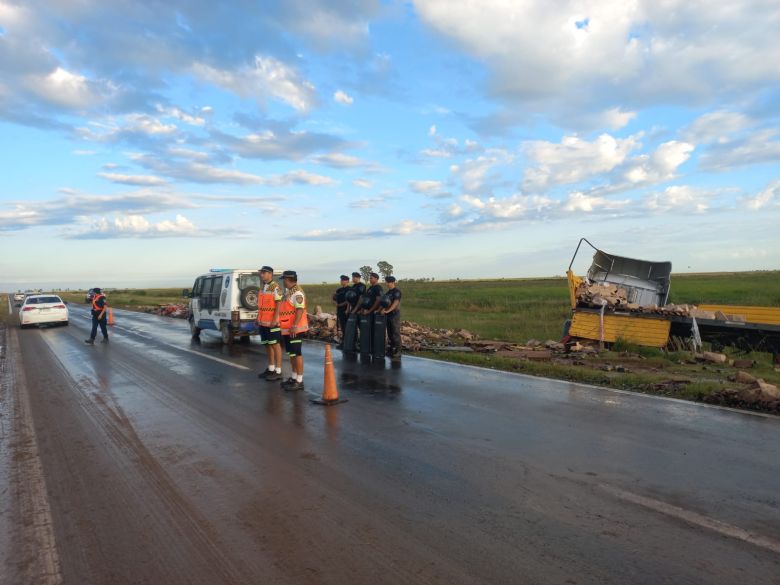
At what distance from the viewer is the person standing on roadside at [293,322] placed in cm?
950

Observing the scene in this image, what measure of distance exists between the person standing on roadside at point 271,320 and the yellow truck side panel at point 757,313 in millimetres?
10540

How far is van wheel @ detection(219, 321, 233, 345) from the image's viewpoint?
15.8 m

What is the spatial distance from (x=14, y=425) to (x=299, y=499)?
4.97 meters

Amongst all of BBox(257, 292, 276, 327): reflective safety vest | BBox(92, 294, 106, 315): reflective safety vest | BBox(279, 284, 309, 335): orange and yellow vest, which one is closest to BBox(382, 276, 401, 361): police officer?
BBox(257, 292, 276, 327): reflective safety vest

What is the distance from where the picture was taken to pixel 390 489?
16.1ft

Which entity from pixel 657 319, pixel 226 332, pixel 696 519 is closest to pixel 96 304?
pixel 226 332

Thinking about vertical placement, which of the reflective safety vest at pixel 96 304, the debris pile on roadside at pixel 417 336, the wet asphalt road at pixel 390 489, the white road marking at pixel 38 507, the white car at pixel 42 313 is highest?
the reflective safety vest at pixel 96 304

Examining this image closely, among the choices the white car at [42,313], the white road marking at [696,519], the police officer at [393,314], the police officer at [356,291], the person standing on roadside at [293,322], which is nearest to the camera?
the white road marking at [696,519]

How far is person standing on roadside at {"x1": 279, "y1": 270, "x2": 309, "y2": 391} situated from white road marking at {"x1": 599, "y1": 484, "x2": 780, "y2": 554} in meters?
5.64

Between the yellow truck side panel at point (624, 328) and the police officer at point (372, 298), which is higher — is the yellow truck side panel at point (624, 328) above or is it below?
below

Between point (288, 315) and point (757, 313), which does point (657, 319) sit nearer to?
point (757, 313)

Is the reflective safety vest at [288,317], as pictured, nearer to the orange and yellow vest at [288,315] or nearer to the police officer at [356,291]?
the orange and yellow vest at [288,315]

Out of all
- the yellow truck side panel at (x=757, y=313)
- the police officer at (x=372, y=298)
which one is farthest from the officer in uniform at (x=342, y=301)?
the yellow truck side panel at (x=757, y=313)

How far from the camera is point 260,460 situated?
5781 millimetres
